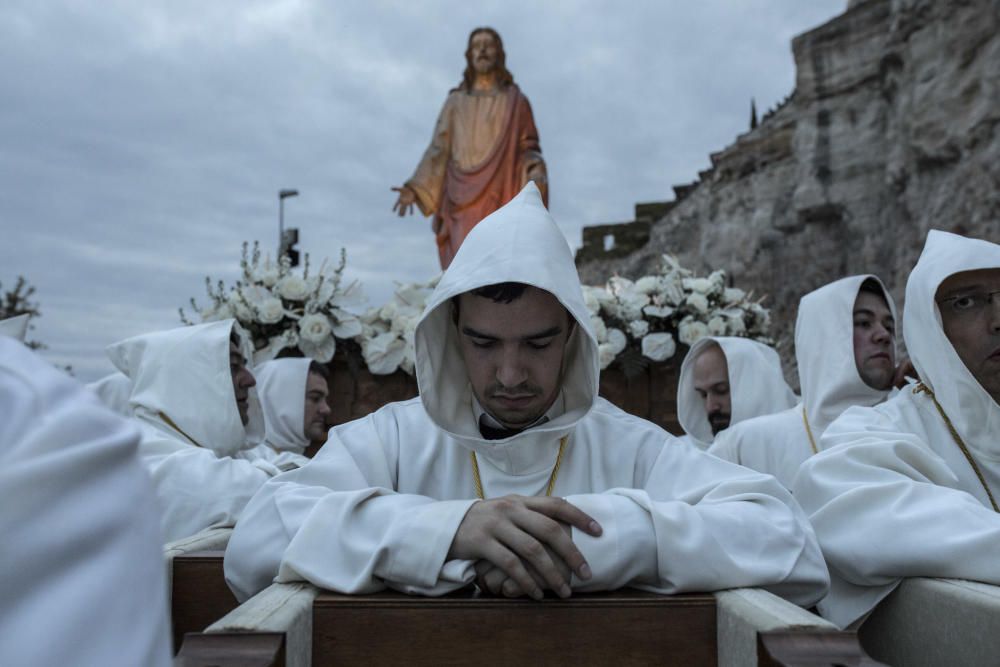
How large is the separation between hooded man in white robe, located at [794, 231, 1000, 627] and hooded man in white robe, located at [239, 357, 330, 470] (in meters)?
4.24

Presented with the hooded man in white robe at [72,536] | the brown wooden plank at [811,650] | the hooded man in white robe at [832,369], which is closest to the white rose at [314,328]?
the hooded man in white robe at [832,369]

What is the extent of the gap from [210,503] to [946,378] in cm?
308

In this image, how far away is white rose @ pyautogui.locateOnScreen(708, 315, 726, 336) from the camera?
669 centimetres

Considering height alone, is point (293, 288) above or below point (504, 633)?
above

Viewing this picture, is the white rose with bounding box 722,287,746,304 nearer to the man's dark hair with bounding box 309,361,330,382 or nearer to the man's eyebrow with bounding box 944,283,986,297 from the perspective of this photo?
the man's dark hair with bounding box 309,361,330,382

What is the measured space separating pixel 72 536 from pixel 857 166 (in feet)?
99.9

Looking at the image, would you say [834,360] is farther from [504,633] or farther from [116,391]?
[116,391]

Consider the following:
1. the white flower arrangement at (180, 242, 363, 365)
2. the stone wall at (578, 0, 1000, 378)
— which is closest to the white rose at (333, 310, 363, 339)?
the white flower arrangement at (180, 242, 363, 365)

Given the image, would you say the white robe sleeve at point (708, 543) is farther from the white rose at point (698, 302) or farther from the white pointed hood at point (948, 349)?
the white rose at point (698, 302)

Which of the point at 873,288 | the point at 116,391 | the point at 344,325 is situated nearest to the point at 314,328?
the point at 344,325

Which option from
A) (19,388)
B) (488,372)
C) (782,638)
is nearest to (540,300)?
(488,372)

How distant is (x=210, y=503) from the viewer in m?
3.98

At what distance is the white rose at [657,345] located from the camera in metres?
6.70

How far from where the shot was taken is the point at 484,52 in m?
10.1
